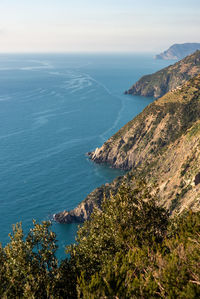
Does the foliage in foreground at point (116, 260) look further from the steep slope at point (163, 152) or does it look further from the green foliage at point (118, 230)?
the steep slope at point (163, 152)

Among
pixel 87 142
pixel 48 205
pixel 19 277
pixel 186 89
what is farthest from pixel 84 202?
pixel 186 89

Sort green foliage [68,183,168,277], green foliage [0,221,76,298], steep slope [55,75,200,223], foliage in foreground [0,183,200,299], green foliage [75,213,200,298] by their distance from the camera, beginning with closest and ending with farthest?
green foliage [75,213,200,298]
foliage in foreground [0,183,200,299]
green foliage [0,221,76,298]
green foliage [68,183,168,277]
steep slope [55,75,200,223]

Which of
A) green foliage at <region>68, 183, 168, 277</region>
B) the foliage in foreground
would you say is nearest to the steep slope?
green foliage at <region>68, 183, 168, 277</region>

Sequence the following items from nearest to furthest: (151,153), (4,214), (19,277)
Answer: (19,277) → (4,214) → (151,153)

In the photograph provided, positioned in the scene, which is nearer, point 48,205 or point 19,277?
point 19,277

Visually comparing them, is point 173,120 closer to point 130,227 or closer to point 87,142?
point 87,142

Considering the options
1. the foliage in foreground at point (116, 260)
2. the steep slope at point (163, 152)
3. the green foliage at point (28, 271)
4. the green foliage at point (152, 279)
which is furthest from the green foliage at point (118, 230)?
the steep slope at point (163, 152)

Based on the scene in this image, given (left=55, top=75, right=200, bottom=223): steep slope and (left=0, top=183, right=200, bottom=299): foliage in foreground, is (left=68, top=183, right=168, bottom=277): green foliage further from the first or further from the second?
(left=55, top=75, right=200, bottom=223): steep slope
